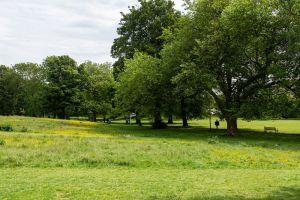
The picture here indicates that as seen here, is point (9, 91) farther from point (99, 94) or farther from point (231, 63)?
point (231, 63)

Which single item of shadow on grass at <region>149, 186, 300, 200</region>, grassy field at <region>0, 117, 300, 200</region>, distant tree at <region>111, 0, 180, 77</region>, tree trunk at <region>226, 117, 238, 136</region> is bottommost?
shadow on grass at <region>149, 186, 300, 200</region>

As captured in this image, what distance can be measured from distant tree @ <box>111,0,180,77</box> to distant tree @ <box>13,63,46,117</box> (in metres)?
30.7

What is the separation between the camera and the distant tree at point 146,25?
69562 millimetres

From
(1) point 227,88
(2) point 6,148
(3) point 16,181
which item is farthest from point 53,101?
(3) point 16,181

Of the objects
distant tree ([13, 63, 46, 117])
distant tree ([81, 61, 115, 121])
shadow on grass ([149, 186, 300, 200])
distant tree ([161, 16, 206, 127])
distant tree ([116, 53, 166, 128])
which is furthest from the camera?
distant tree ([13, 63, 46, 117])

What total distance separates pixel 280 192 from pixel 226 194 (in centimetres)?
196

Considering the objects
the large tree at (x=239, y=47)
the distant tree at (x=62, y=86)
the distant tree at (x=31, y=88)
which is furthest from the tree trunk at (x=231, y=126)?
the distant tree at (x=31, y=88)

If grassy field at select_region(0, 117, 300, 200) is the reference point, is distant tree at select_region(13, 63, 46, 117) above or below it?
above

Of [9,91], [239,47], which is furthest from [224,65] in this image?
[9,91]

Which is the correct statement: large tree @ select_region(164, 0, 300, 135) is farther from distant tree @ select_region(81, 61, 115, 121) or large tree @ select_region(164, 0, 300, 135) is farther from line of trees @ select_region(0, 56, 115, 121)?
distant tree @ select_region(81, 61, 115, 121)

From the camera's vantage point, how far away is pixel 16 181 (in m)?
15.1

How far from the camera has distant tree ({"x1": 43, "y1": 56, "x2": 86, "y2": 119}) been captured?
94812 mm

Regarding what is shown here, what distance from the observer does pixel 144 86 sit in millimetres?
55438

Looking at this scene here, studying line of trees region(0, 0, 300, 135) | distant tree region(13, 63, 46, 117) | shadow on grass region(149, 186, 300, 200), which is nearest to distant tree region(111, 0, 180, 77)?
line of trees region(0, 0, 300, 135)
